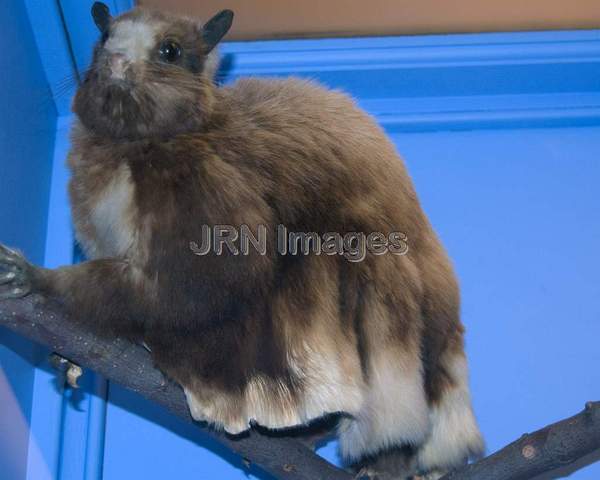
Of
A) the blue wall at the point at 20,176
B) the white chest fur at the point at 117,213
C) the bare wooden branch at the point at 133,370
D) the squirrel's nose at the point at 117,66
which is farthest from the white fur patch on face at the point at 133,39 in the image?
the blue wall at the point at 20,176

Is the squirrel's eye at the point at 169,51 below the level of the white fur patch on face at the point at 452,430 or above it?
above

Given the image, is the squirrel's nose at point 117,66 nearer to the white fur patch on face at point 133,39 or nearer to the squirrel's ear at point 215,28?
the white fur patch on face at point 133,39

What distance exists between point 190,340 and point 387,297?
0.25m

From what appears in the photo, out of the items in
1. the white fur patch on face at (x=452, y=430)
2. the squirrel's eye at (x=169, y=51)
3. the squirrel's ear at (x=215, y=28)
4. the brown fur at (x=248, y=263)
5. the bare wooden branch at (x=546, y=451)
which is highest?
the squirrel's ear at (x=215, y=28)

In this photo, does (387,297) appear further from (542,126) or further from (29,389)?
(542,126)

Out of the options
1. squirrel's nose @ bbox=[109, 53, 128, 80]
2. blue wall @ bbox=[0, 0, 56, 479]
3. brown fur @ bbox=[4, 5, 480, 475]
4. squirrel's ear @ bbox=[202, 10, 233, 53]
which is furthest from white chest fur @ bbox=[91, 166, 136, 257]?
blue wall @ bbox=[0, 0, 56, 479]

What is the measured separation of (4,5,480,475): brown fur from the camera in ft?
3.20

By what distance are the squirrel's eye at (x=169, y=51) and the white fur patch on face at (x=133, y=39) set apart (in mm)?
11

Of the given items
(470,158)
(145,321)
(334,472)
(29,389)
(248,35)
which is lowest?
(334,472)

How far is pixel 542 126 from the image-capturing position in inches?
68.9

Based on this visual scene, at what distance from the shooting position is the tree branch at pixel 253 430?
958mm

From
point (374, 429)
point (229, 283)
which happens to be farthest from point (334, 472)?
point (229, 283)

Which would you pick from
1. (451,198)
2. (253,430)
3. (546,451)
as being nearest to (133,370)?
(253,430)

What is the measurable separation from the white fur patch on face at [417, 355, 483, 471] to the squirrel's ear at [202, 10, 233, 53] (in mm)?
515
